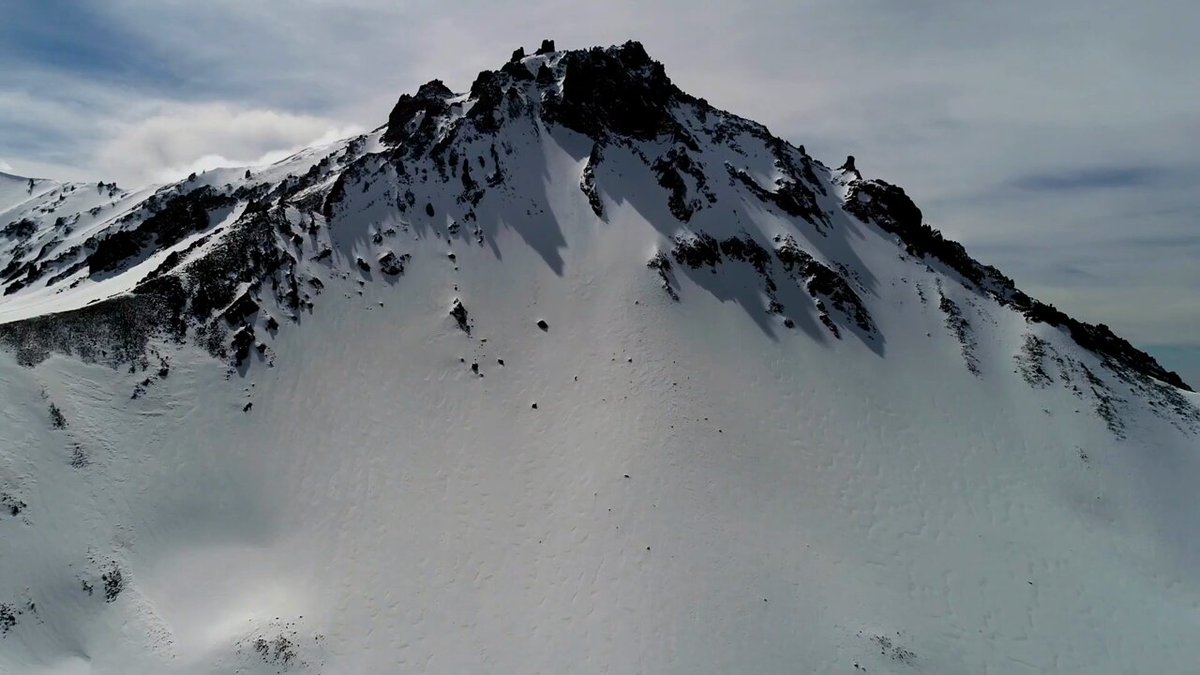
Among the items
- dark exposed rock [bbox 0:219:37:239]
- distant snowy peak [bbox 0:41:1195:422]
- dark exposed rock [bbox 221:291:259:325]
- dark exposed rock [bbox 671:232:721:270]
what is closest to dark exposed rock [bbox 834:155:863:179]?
distant snowy peak [bbox 0:41:1195:422]

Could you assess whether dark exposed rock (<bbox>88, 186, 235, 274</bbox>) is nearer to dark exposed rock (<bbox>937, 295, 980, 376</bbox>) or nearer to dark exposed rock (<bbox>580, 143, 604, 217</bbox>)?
dark exposed rock (<bbox>580, 143, 604, 217</bbox>)

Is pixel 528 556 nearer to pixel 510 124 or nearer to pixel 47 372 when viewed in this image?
pixel 47 372

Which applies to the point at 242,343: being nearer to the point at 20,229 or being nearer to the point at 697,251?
the point at 697,251

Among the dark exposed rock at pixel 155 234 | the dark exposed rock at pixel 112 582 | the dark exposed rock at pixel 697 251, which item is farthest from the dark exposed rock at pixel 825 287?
the dark exposed rock at pixel 155 234

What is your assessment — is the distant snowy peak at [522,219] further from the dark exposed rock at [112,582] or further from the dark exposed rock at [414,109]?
the dark exposed rock at [112,582]

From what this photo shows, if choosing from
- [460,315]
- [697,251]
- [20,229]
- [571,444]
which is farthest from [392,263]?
[20,229]
